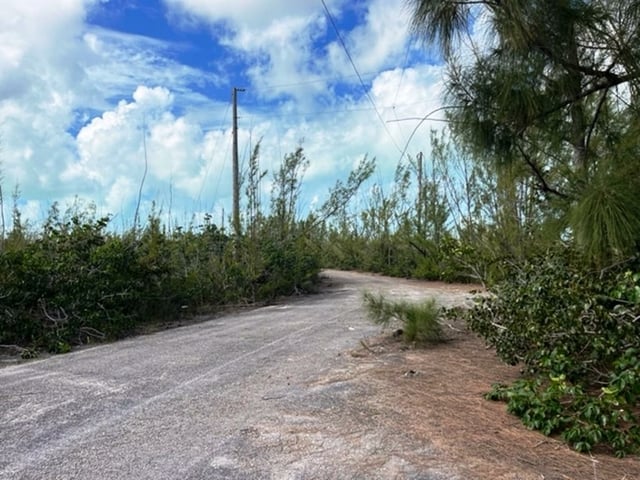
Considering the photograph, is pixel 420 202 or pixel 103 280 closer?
pixel 103 280

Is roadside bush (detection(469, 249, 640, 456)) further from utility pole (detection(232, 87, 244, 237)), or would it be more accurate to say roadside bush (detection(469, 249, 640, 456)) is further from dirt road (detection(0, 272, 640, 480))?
utility pole (detection(232, 87, 244, 237))

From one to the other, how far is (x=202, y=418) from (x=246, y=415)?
0.91 ft

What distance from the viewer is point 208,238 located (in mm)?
10141

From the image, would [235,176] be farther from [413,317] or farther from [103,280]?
[413,317]

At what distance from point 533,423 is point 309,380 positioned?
5.68 feet

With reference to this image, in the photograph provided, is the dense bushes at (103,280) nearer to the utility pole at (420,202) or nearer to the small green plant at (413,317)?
the small green plant at (413,317)

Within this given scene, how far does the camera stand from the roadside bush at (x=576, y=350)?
288cm

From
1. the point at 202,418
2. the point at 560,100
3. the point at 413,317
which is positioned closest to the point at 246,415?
the point at 202,418

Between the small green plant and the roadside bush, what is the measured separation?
1.33 metres

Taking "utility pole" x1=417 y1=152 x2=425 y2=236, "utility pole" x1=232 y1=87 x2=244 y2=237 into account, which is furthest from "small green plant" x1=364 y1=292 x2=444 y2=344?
"utility pole" x1=417 y1=152 x2=425 y2=236

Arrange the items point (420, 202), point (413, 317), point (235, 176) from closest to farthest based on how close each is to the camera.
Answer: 1. point (413, 317)
2. point (235, 176)
3. point (420, 202)

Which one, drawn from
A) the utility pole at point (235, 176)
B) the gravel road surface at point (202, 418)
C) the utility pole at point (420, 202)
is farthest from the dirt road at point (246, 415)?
the utility pole at point (420, 202)

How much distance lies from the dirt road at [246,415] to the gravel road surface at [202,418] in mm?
11

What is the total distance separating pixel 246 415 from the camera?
10.8 feet
